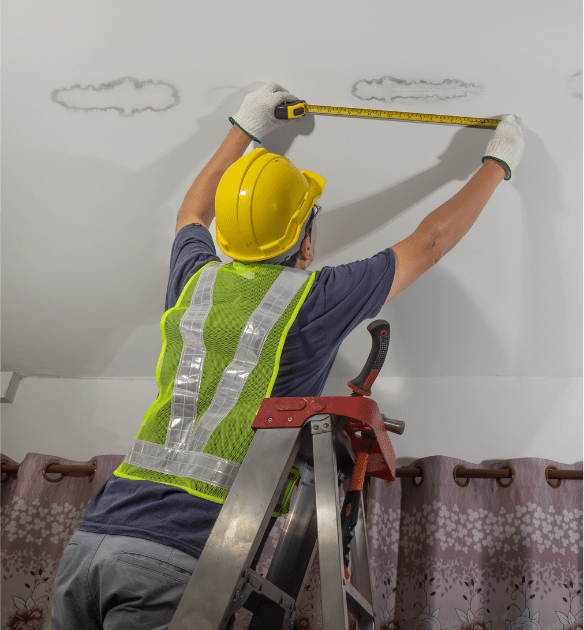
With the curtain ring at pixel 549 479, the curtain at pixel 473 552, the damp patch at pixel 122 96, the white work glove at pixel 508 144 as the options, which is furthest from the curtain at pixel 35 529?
the white work glove at pixel 508 144

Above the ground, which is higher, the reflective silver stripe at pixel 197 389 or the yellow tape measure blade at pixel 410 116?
the yellow tape measure blade at pixel 410 116

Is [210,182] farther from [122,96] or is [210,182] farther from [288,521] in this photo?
[288,521]

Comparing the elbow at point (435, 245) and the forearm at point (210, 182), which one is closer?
the elbow at point (435, 245)

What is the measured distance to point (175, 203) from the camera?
6.89ft

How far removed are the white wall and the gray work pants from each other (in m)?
1.19

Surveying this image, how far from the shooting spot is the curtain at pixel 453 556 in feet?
6.09

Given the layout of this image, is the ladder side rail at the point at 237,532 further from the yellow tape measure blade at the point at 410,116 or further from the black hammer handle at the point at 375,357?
the yellow tape measure blade at the point at 410,116

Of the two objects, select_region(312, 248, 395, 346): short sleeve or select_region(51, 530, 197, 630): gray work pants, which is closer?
select_region(51, 530, 197, 630): gray work pants

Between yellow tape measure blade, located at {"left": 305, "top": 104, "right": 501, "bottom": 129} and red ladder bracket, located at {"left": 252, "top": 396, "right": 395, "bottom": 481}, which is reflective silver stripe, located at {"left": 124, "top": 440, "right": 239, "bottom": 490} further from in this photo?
yellow tape measure blade, located at {"left": 305, "top": 104, "right": 501, "bottom": 129}

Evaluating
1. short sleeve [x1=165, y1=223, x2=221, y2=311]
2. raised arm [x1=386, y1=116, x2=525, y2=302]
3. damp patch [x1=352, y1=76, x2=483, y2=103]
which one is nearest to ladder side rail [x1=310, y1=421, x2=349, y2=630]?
raised arm [x1=386, y1=116, x2=525, y2=302]

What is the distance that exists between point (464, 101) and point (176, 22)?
36.6 inches

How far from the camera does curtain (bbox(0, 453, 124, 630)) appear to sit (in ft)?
6.89

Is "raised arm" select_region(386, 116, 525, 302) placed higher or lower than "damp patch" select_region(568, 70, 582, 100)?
lower

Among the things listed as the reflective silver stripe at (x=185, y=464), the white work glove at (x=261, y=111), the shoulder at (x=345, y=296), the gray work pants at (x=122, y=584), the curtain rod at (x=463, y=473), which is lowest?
the gray work pants at (x=122, y=584)
